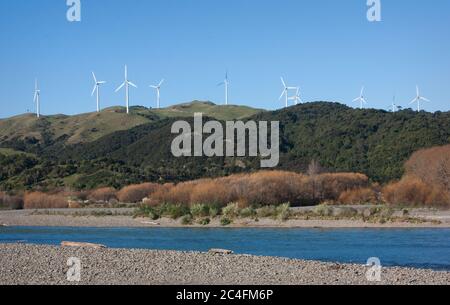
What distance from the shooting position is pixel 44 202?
75.3 metres

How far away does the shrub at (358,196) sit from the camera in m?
68.6

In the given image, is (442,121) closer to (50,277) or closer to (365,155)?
(365,155)

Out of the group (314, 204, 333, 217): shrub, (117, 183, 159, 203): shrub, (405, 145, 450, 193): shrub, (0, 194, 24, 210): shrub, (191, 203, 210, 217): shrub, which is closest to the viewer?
(314, 204, 333, 217): shrub

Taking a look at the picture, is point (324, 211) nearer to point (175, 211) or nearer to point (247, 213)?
point (247, 213)

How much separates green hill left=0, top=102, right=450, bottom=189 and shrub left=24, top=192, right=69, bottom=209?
389 inches

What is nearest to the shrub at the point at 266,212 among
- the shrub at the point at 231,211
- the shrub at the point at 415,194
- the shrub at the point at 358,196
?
the shrub at the point at 231,211

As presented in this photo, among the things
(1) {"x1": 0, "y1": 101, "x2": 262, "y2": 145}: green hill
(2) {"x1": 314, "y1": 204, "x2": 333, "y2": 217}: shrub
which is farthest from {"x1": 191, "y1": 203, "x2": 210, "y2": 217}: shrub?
(1) {"x1": 0, "y1": 101, "x2": 262, "y2": 145}: green hill

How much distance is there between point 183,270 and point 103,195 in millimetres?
57538

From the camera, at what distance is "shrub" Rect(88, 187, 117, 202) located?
79.2 metres

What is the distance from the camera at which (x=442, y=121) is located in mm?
93000

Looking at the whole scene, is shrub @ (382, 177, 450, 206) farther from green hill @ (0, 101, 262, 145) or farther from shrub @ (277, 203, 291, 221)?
green hill @ (0, 101, 262, 145)

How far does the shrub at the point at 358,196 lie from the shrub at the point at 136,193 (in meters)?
18.8

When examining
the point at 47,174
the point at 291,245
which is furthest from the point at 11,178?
the point at 291,245
